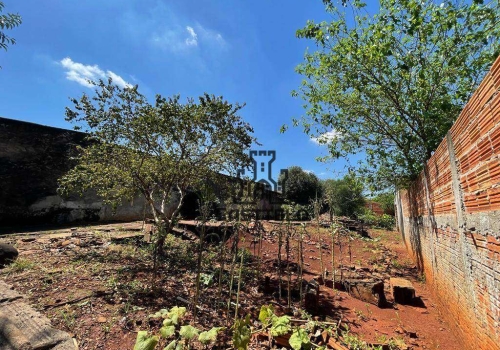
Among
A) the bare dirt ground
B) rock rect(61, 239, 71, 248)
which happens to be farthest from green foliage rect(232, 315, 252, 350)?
rock rect(61, 239, 71, 248)

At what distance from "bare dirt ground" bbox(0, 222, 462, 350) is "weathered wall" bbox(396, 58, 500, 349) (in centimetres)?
68

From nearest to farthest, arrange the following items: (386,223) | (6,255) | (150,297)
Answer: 1. (150,297)
2. (6,255)
3. (386,223)

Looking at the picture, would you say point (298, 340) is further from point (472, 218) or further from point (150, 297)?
point (150, 297)

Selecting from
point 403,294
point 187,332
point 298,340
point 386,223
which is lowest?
point 403,294

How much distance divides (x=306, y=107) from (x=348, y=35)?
2330 millimetres

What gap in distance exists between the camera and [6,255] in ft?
15.5

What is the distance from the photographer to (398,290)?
459 centimetres

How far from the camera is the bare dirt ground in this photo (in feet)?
9.61

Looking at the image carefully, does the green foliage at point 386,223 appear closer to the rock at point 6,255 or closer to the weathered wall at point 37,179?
the weathered wall at point 37,179

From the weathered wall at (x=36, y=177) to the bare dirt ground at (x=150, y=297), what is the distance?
3.42 m

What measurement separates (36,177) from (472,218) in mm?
12490

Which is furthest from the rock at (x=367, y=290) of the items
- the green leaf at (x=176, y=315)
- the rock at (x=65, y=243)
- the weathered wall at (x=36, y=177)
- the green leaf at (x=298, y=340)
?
the weathered wall at (x=36, y=177)

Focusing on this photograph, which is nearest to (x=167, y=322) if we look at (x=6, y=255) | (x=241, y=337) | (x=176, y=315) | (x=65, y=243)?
(x=176, y=315)

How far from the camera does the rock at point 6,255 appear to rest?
4615mm
